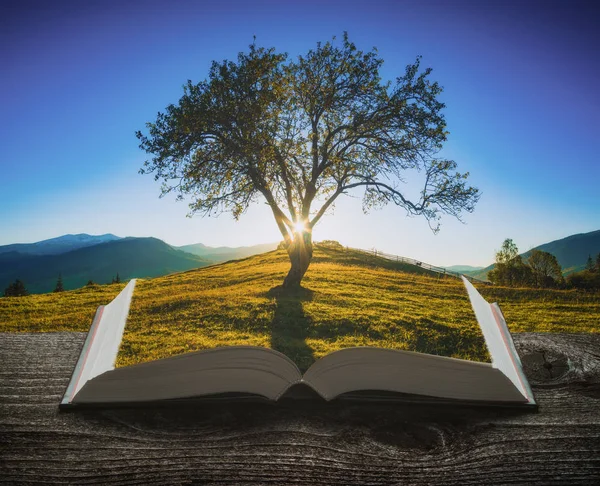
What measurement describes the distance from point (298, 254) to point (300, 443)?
14979 millimetres

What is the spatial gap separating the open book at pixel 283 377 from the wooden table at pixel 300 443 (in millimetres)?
47

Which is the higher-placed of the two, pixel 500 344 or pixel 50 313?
pixel 500 344

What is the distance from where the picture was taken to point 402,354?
132cm

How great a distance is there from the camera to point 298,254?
15.9 m

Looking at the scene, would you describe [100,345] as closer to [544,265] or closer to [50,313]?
[50,313]

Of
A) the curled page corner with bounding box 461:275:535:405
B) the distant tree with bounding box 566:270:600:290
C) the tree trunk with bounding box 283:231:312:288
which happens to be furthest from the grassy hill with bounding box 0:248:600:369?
the distant tree with bounding box 566:270:600:290

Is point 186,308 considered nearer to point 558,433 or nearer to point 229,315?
point 229,315

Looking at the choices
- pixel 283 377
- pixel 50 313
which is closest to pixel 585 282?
pixel 50 313

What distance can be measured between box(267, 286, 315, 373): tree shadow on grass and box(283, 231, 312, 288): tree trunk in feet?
1.38

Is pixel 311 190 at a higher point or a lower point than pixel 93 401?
higher

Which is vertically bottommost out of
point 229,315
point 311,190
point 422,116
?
point 229,315

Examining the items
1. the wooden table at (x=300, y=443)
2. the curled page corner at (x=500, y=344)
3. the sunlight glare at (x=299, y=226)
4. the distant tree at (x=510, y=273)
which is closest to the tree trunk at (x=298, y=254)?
the sunlight glare at (x=299, y=226)

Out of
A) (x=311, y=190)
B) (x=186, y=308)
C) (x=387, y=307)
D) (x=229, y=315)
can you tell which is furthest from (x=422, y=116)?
(x=186, y=308)

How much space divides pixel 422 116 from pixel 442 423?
1406 centimetres
